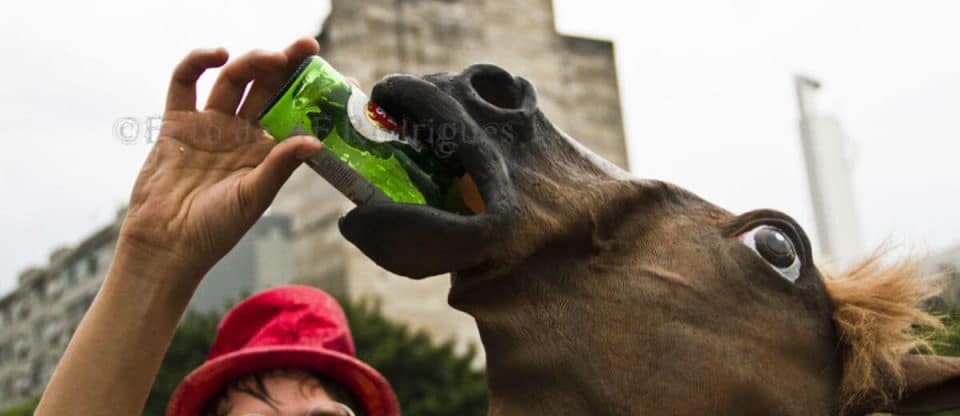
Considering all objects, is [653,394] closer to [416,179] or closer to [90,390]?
[416,179]

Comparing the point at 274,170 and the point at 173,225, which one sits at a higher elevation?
the point at 274,170

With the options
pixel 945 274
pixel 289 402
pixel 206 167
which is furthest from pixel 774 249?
pixel 289 402

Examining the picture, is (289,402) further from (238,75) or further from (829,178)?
(829,178)

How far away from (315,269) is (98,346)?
18105mm

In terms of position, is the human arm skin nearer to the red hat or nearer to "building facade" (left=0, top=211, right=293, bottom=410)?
the red hat

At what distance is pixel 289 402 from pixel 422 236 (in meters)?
1.09

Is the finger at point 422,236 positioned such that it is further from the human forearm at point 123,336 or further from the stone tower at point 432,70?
the stone tower at point 432,70

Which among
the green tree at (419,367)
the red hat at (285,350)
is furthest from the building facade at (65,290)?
the red hat at (285,350)

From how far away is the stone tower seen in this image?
19031 mm

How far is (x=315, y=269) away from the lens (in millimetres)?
20031

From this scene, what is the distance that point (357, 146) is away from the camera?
1829mm

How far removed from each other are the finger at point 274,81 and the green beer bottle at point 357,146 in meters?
0.15

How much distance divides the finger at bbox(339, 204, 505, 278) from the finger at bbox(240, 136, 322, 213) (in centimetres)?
17

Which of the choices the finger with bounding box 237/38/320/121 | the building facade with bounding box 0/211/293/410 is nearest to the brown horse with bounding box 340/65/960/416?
the finger with bounding box 237/38/320/121
